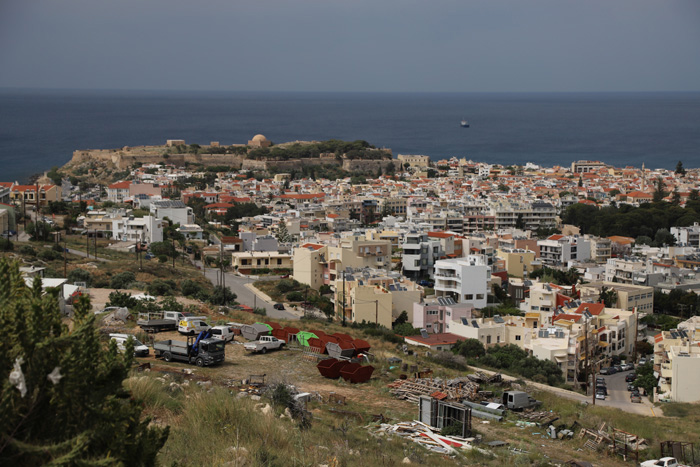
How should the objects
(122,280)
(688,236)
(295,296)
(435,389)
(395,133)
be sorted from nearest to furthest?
(435,389), (122,280), (295,296), (688,236), (395,133)

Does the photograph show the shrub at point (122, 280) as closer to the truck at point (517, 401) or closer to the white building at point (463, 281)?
the white building at point (463, 281)

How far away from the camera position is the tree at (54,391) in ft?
8.26

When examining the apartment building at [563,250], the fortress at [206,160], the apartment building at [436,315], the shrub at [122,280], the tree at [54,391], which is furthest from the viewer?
the fortress at [206,160]

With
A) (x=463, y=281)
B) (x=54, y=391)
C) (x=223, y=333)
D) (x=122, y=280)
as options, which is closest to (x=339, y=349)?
(x=223, y=333)

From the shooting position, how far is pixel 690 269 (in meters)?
25.0

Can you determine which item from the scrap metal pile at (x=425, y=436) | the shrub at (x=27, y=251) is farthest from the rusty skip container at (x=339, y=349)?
the shrub at (x=27, y=251)

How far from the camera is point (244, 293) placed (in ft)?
66.3

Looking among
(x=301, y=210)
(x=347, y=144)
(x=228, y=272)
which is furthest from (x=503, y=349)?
(x=347, y=144)

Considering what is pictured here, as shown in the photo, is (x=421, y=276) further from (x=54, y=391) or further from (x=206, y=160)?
(x=206, y=160)

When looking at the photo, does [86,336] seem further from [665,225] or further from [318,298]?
[665,225]

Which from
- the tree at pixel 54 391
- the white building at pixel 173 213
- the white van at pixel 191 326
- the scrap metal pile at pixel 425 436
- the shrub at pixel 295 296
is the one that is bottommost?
the shrub at pixel 295 296

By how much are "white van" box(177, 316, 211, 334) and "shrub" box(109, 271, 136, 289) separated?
16.6 feet

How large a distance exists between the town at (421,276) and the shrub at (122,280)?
0.14 ft

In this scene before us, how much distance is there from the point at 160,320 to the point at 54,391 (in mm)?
8792
